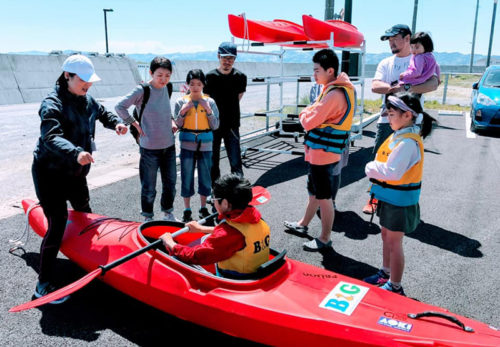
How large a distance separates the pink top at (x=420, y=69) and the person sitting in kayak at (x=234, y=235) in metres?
2.94

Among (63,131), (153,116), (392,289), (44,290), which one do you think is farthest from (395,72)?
(44,290)

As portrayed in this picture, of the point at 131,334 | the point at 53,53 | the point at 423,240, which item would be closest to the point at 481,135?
the point at 423,240

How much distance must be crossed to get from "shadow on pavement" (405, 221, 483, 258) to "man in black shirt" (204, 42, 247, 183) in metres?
2.44

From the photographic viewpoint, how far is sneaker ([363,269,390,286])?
3.49 meters

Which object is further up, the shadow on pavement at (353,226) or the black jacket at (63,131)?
the black jacket at (63,131)

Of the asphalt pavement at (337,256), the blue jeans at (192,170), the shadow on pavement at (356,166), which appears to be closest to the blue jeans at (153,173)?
the blue jeans at (192,170)

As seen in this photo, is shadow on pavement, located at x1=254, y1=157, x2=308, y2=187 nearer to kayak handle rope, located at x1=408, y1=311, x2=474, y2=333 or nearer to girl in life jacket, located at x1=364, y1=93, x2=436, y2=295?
girl in life jacket, located at x1=364, y1=93, x2=436, y2=295

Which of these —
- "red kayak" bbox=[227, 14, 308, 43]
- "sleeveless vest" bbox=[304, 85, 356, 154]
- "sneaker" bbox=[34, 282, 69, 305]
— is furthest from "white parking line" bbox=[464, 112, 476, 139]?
"sneaker" bbox=[34, 282, 69, 305]

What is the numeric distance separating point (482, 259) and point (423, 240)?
0.62 metres

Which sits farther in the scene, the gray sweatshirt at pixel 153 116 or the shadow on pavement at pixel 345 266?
the gray sweatshirt at pixel 153 116

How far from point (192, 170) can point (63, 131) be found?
1897 mm

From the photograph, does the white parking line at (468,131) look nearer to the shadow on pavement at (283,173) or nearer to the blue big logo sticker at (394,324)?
the shadow on pavement at (283,173)

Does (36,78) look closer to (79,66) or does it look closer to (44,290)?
(79,66)

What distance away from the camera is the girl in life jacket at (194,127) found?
460cm
